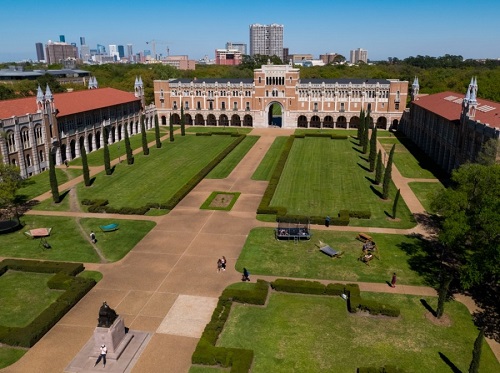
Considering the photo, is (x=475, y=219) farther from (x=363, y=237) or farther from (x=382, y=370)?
(x=382, y=370)

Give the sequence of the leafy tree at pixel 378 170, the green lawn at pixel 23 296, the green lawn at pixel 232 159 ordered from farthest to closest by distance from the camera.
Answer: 1. the green lawn at pixel 232 159
2. the leafy tree at pixel 378 170
3. the green lawn at pixel 23 296

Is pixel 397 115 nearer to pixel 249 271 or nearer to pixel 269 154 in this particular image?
pixel 269 154

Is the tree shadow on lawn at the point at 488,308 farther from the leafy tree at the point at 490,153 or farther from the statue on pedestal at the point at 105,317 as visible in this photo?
the statue on pedestal at the point at 105,317

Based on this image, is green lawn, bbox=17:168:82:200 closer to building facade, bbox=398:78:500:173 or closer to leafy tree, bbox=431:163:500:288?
leafy tree, bbox=431:163:500:288

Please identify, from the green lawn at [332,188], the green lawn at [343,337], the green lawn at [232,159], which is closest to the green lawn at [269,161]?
the green lawn at [332,188]

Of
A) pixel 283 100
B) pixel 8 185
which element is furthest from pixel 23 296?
pixel 283 100
